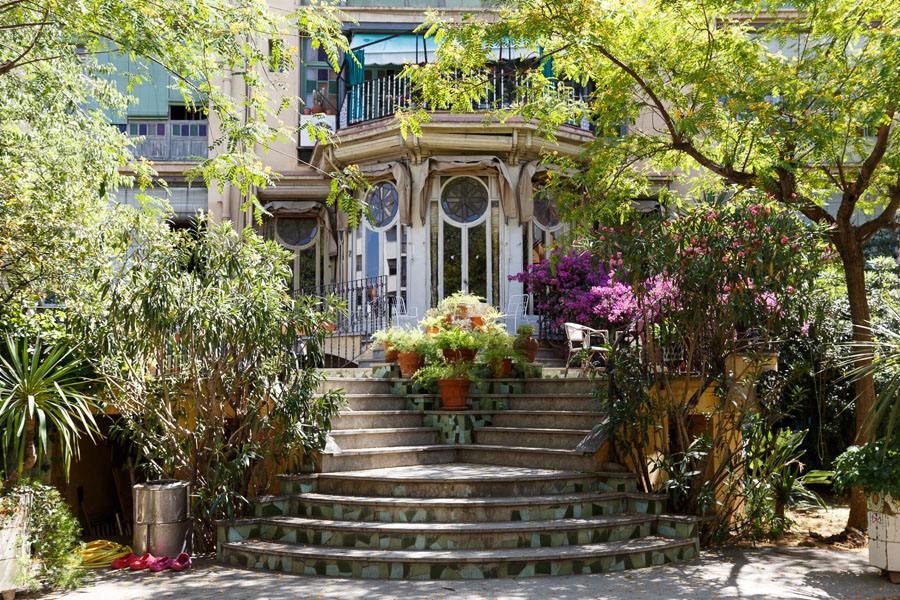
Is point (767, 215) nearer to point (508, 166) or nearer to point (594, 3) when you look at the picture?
point (594, 3)

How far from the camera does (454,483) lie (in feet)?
25.2

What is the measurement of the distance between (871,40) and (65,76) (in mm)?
8618

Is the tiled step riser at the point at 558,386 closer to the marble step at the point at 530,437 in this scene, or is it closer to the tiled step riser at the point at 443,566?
the marble step at the point at 530,437

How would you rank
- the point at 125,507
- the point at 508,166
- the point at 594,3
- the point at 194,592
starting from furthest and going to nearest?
the point at 508,166 < the point at 125,507 < the point at 594,3 < the point at 194,592

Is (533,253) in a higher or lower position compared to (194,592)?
higher

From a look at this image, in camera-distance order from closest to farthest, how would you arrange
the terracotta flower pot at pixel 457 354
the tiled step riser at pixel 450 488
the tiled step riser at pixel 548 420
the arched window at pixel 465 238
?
1. the tiled step riser at pixel 450 488
2. the tiled step riser at pixel 548 420
3. the terracotta flower pot at pixel 457 354
4. the arched window at pixel 465 238

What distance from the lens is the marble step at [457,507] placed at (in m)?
7.30

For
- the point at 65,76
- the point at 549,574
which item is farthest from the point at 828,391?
the point at 65,76

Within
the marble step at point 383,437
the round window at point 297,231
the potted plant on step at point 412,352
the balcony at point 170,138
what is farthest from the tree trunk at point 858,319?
the balcony at point 170,138

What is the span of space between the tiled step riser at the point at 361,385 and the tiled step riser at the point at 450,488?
5.80ft

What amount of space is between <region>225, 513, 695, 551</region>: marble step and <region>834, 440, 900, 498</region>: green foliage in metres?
1.46

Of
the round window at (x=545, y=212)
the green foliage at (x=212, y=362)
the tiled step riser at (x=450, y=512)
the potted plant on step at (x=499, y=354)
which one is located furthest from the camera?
the round window at (x=545, y=212)

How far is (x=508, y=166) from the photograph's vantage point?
14.6m

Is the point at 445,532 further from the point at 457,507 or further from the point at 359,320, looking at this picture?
the point at 359,320
